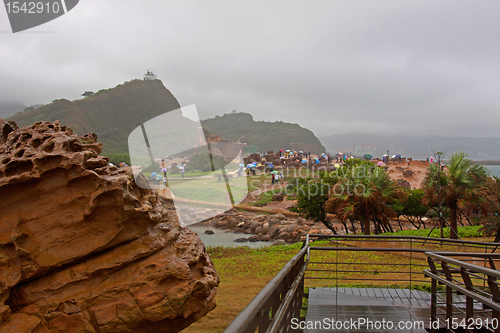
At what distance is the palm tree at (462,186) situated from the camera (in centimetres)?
1486

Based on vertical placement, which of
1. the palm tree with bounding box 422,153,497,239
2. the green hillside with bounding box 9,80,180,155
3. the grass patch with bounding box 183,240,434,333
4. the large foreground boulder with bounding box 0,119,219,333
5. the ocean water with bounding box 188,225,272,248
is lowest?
the ocean water with bounding box 188,225,272,248

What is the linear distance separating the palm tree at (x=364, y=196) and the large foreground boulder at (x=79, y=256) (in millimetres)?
14514

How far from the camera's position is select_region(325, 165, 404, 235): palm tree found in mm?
16609

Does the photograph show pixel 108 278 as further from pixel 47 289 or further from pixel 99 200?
pixel 99 200

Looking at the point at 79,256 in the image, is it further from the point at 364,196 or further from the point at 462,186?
the point at 462,186

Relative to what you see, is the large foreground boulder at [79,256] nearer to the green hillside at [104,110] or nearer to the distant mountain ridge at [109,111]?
the distant mountain ridge at [109,111]

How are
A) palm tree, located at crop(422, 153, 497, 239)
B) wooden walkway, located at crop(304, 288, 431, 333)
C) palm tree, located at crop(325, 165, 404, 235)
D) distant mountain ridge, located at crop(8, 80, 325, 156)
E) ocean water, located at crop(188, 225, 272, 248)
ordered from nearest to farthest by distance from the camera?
wooden walkway, located at crop(304, 288, 431, 333)
palm tree, located at crop(422, 153, 497, 239)
palm tree, located at crop(325, 165, 404, 235)
ocean water, located at crop(188, 225, 272, 248)
distant mountain ridge, located at crop(8, 80, 325, 156)

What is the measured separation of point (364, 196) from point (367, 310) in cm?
1247

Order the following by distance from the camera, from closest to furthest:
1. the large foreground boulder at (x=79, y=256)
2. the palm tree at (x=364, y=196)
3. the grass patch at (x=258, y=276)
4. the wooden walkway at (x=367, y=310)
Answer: the large foreground boulder at (x=79, y=256)
the wooden walkway at (x=367, y=310)
the grass patch at (x=258, y=276)
the palm tree at (x=364, y=196)

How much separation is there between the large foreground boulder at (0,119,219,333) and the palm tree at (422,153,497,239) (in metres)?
15.8

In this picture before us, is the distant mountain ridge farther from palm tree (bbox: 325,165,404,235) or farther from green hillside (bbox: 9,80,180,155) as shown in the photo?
palm tree (bbox: 325,165,404,235)

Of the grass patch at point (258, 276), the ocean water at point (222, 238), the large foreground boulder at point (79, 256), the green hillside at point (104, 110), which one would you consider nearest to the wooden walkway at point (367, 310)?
the grass patch at point (258, 276)

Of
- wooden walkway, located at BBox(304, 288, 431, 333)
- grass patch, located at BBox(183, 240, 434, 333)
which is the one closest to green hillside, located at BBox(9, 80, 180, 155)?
grass patch, located at BBox(183, 240, 434, 333)

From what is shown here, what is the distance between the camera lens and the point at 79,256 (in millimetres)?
3086
